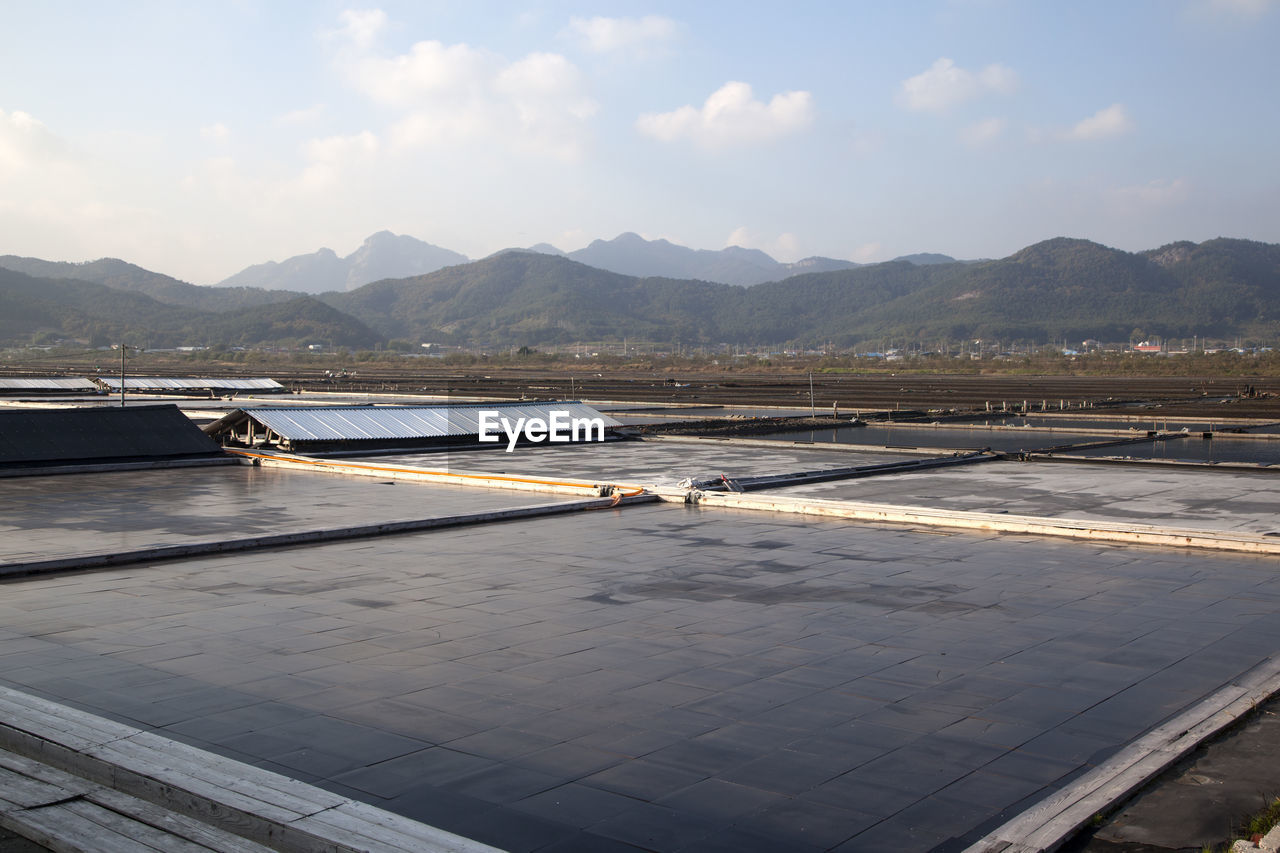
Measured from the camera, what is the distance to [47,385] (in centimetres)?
5728

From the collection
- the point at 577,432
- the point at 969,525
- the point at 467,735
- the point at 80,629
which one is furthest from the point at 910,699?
the point at 577,432

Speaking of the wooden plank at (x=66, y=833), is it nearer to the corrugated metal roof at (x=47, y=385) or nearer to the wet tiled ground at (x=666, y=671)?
the wet tiled ground at (x=666, y=671)

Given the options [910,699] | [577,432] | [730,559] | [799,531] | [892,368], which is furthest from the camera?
[892,368]

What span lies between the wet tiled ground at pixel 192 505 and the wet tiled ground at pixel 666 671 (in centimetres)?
199

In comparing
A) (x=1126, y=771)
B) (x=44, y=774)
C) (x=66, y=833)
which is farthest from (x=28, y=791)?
(x=1126, y=771)

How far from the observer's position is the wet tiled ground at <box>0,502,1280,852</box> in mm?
5438

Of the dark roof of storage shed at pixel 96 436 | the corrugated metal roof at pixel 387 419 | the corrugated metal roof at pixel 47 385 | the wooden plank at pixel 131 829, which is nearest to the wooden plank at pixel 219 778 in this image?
the wooden plank at pixel 131 829

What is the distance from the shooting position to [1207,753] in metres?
6.04

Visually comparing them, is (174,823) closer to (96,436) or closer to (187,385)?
(96,436)

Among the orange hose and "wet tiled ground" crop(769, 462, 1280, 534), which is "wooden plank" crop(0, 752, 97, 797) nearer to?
the orange hose

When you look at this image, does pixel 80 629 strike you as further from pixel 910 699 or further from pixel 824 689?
pixel 910 699

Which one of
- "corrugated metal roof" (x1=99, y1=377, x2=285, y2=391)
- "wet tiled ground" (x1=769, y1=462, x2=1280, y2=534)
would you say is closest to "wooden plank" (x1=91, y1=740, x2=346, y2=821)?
"wet tiled ground" (x1=769, y1=462, x2=1280, y2=534)

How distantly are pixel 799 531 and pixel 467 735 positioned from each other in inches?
341

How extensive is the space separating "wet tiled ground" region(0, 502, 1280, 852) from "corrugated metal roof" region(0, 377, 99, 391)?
50.2 metres
